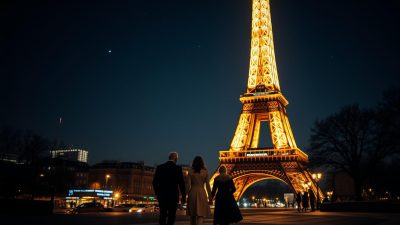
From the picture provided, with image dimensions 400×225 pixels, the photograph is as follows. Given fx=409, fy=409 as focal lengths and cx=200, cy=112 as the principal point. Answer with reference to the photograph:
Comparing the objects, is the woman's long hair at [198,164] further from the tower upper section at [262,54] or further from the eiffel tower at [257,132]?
the tower upper section at [262,54]

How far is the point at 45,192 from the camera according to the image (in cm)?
7469

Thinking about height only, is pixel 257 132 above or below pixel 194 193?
above

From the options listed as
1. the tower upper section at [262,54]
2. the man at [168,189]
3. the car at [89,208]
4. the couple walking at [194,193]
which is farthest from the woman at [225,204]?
the tower upper section at [262,54]

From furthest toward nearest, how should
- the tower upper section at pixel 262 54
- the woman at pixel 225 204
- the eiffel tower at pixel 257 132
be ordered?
the tower upper section at pixel 262 54 → the eiffel tower at pixel 257 132 → the woman at pixel 225 204

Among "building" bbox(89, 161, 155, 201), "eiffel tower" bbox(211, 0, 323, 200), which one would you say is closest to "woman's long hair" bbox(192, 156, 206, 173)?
"eiffel tower" bbox(211, 0, 323, 200)

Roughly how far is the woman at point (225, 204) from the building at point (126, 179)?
123 m

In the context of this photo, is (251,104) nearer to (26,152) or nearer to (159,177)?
(26,152)

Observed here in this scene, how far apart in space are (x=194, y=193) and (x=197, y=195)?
0.29 ft

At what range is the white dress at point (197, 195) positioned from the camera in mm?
9289

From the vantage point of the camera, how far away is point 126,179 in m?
136

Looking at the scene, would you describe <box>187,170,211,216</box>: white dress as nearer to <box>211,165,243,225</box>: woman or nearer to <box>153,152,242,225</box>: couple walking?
<box>153,152,242,225</box>: couple walking

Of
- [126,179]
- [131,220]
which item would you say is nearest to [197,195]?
[131,220]

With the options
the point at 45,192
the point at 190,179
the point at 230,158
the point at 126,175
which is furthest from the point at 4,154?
the point at 126,175

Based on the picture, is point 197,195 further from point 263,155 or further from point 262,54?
point 262,54
